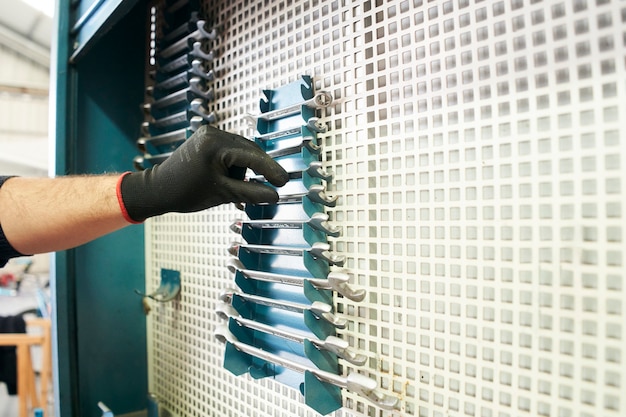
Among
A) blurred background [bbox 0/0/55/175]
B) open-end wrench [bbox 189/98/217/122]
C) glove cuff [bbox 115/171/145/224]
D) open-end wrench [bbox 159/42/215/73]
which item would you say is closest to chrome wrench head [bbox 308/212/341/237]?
glove cuff [bbox 115/171/145/224]

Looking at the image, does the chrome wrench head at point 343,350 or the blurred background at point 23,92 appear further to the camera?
the blurred background at point 23,92

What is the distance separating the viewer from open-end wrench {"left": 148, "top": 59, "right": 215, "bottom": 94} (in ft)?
3.62

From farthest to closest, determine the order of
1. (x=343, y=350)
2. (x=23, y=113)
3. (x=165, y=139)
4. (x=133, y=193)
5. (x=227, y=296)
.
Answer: (x=23, y=113), (x=165, y=139), (x=227, y=296), (x=133, y=193), (x=343, y=350)

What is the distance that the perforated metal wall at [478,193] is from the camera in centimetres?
50

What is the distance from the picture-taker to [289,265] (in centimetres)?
88

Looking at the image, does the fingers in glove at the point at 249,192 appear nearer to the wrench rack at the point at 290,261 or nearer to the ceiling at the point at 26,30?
the wrench rack at the point at 290,261

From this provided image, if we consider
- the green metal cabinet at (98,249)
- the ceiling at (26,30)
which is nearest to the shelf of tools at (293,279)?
the green metal cabinet at (98,249)

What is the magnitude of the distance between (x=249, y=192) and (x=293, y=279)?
185mm

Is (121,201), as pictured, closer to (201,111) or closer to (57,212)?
(57,212)

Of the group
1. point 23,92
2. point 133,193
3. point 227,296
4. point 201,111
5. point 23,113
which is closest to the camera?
point 133,193

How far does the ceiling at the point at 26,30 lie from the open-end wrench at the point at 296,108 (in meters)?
2.94

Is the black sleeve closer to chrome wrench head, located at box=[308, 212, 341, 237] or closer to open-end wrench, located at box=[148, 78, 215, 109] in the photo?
open-end wrench, located at box=[148, 78, 215, 109]

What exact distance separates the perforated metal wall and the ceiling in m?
3.05

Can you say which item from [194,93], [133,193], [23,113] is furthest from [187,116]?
[23,113]
